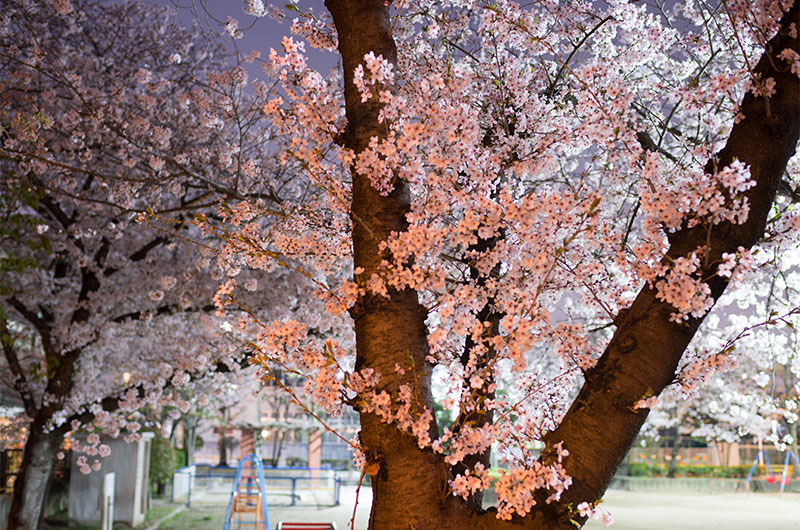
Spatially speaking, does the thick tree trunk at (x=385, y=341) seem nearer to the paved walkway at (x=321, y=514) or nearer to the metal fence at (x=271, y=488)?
the paved walkway at (x=321, y=514)

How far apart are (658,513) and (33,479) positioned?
1433 centimetres

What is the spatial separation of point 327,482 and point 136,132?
17981mm

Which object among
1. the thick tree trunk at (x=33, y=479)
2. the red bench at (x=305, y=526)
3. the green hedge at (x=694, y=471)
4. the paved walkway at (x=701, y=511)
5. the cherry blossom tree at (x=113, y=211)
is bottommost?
the paved walkway at (x=701, y=511)

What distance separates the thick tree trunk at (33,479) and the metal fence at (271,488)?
7.93 metres

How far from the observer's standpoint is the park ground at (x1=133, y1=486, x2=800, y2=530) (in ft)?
48.1

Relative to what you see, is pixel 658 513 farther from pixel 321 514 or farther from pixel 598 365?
pixel 598 365

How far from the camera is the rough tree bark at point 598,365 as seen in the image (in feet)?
6.85

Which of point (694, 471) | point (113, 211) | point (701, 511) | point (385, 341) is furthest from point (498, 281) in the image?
point (694, 471)

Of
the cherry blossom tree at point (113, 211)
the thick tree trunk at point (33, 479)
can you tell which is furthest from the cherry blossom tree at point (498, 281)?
the thick tree trunk at point (33, 479)

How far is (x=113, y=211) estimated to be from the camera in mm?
9688

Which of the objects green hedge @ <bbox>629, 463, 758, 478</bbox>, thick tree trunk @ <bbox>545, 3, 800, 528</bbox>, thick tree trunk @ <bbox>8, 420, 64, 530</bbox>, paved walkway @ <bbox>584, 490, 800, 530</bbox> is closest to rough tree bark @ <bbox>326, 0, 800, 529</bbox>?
thick tree trunk @ <bbox>545, 3, 800, 528</bbox>

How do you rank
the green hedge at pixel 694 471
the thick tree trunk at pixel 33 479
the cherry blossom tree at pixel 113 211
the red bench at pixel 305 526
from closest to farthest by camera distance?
the red bench at pixel 305 526 < the cherry blossom tree at pixel 113 211 < the thick tree trunk at pixel 33 479 < the green hedge at pixel 694 471

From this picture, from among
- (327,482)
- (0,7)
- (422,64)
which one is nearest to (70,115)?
(0,7)

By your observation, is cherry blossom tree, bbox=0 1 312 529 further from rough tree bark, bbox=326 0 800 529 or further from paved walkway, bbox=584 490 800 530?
paved walkway, bbox=584 490 800 530
